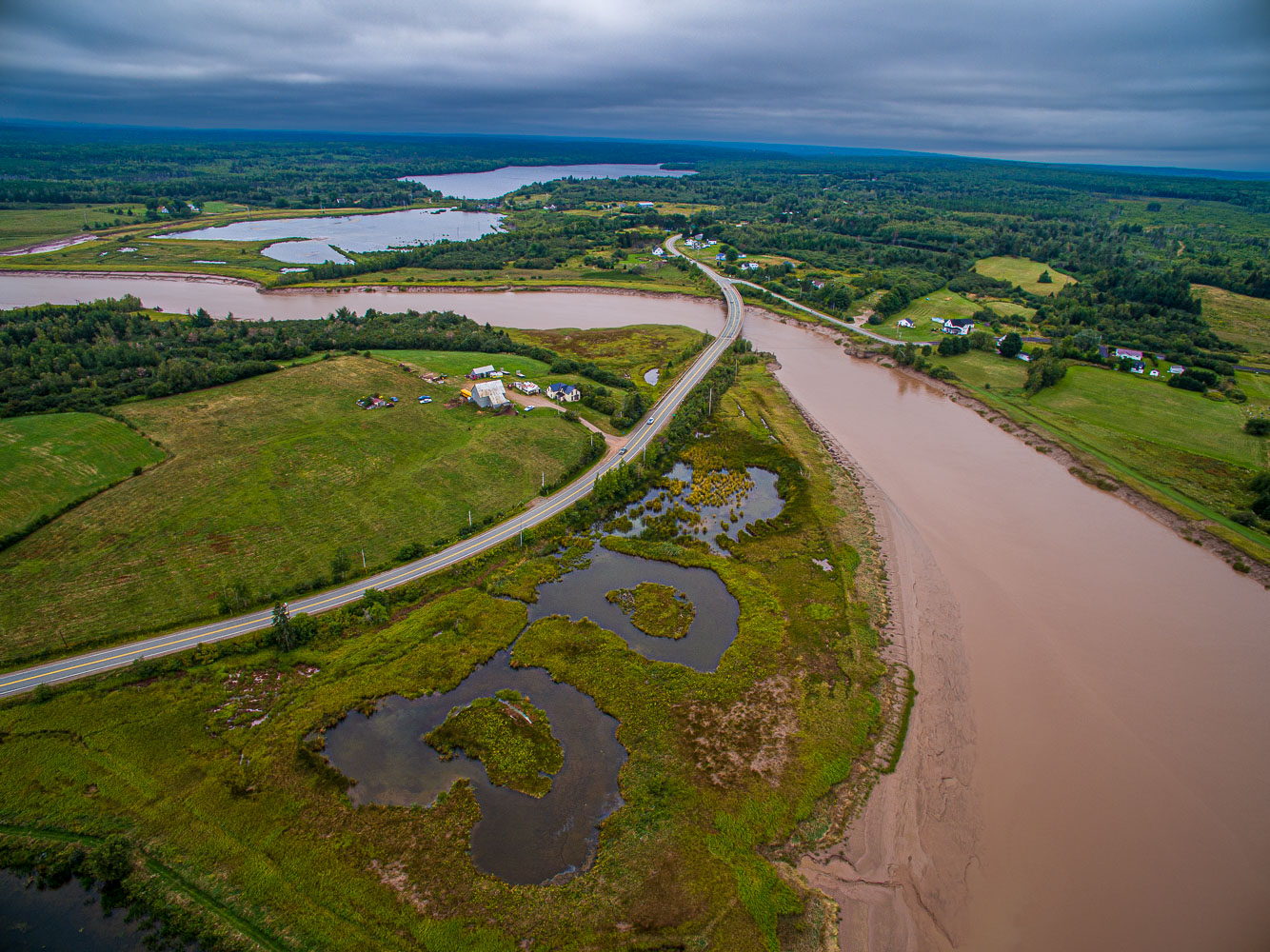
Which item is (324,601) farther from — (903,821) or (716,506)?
(903,821)

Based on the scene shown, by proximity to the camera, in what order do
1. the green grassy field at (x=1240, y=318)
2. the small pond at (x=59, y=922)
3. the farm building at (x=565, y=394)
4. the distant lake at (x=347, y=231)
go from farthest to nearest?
the distant lake at (x=347, y=231), the green grassy field at (x=1240, y=318), the farm building at (x=565, y=394), the small pond at (x=59, y=922)

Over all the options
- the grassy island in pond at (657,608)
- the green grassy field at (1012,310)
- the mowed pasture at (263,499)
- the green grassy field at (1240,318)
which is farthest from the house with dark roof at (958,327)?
the grassy island in pond at (657,608)

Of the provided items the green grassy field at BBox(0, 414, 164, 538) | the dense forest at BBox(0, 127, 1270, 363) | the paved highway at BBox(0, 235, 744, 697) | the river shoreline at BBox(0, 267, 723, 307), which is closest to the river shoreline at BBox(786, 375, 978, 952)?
the paved highway at BBox(0, 235, 744, 697)

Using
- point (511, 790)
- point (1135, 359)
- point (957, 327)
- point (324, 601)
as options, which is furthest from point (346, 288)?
point (1135, 359)

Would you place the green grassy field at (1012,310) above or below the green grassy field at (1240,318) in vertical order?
below

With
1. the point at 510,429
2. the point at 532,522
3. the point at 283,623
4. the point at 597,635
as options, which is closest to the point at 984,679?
the point at 597,635

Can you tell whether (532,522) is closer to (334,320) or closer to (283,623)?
(283,623)

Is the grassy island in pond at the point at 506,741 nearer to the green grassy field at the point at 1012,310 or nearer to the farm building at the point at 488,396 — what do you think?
the farm building at the point at 488,396
